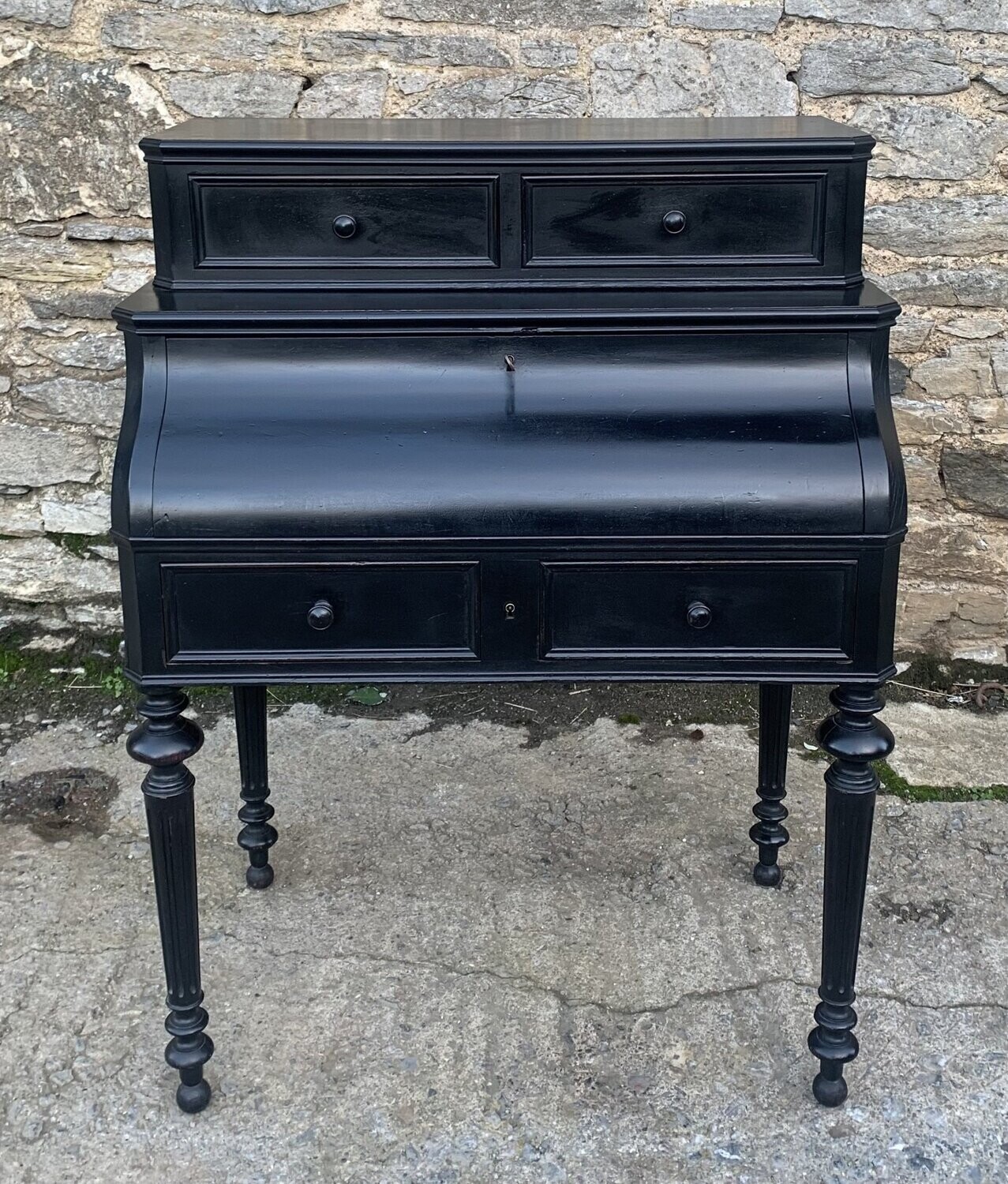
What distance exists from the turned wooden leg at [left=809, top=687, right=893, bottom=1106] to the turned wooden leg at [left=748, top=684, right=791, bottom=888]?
565 mm

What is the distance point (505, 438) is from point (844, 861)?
2.93ft

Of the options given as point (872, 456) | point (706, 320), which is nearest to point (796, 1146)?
point (872, 456)

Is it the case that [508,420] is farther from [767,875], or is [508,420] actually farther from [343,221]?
[767,875]

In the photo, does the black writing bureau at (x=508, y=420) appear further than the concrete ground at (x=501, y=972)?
No

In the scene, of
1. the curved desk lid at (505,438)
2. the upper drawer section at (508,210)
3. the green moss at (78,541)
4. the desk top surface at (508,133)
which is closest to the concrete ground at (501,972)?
the green moss at (78,541)

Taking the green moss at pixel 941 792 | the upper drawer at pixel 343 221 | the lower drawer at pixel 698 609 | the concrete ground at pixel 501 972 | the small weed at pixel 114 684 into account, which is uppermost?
the upper drawer at pixel 343 221

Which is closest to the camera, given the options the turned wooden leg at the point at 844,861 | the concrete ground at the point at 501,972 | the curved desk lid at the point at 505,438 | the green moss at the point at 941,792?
the curved desk lid at the point at 505,438

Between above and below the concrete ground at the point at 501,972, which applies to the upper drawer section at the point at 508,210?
above

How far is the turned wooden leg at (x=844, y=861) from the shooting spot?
6.40ft

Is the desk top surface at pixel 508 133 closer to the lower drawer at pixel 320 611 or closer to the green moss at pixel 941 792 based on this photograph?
the lower drawer at pixel 320 611

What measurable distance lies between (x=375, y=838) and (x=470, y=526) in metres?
→ 1.27

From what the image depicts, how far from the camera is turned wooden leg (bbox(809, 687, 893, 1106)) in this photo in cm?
195

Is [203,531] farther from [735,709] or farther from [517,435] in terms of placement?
[735,709]

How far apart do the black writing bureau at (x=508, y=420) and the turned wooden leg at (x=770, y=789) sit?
2.15 feet
